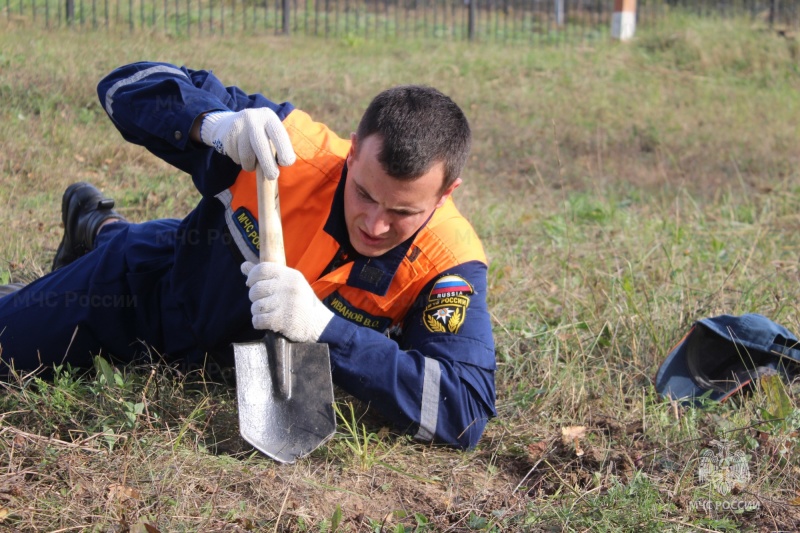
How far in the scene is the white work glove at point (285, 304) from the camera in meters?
2.45

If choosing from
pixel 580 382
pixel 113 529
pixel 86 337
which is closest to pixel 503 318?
pixel 580 382

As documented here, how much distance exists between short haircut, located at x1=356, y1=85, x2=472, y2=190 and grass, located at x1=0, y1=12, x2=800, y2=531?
813mm

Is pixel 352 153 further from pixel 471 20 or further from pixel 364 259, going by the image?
pixel 471 20

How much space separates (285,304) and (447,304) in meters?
0.51

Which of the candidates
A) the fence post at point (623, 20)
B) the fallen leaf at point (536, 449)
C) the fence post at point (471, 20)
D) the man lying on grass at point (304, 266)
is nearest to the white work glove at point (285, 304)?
the man lying on grass at point (304, 266)

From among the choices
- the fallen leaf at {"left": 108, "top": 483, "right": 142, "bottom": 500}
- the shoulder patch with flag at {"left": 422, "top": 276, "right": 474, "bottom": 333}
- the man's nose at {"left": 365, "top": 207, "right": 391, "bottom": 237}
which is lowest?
the fallen leaf at {"left": 108, "top": 483, "right": 142, "bottom": 500}

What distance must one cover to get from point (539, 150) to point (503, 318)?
142 inches

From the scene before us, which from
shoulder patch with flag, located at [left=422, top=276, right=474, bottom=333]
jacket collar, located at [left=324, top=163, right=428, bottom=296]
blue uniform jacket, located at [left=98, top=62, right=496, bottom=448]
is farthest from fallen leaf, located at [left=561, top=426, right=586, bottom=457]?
jacket collar, located at [left=324, top=163, right=428, bottom=296]

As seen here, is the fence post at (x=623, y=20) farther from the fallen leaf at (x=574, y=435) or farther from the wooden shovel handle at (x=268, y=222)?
the wooden shovel handle at (x=268, y=222)

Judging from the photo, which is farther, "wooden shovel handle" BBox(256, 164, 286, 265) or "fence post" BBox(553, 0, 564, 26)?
"fence post" BBox(553, 0, 564, 26)

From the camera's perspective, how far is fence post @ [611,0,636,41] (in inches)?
497

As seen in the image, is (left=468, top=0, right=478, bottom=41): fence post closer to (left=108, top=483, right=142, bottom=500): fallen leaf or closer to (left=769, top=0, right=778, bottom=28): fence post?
(left=769, top=0, right=778, bottom=28): fence post

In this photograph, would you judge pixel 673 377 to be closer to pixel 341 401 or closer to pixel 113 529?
pixel 341 401

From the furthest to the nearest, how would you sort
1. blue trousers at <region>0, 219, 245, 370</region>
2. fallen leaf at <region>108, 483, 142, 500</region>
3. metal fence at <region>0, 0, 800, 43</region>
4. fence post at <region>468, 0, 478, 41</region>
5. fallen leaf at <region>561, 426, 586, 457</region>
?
1. fence post at <region>468, 0, 478, 41</region>
2. metal fence at <region>0, 0, 800, 43</region>
3. blue trousers at <region>0, 219, 245, 370</region>
4. fallen leaf at <region>561, 426, 586, 457</region>
5. fallen leaf at <region>108, 483, 142, 500</region>
